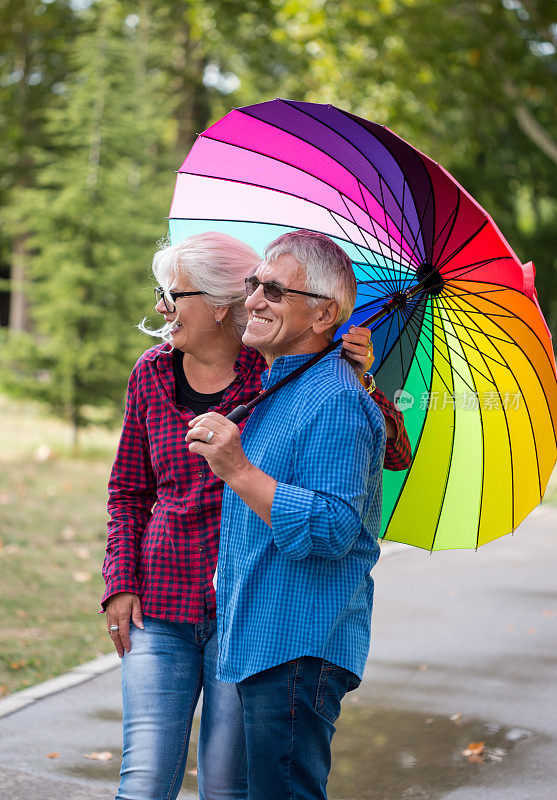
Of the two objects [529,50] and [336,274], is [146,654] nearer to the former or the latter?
[336,274]

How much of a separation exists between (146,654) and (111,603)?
176mm

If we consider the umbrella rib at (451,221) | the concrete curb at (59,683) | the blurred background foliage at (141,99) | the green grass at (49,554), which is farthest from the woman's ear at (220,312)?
the blurred background foliage at (141,99)

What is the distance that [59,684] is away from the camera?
599 cm

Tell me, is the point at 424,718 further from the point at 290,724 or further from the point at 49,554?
the point at 49,554

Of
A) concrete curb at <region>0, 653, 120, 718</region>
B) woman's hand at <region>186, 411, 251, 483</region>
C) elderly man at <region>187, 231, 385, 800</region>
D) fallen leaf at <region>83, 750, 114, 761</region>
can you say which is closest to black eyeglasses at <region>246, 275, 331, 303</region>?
elderly man at <region>187, 231, 385, 800</region>

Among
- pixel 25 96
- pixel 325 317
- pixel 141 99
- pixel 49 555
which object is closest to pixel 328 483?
pixel 325 317

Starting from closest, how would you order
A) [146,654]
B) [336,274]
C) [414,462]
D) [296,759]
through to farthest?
[296,759] → [336,274] → [146,654] → [414,462]

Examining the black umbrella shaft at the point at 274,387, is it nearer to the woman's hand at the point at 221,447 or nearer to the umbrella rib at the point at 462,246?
the woman's hand at the point at 221,447

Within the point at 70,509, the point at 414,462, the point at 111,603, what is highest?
the point at 414,462

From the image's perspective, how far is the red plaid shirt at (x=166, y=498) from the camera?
10.0 feet

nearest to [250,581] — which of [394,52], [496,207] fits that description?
[394,52]

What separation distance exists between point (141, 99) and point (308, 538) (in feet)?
52.9

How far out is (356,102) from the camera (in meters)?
19.2

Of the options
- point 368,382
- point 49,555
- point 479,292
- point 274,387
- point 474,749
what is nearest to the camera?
point 274,387
